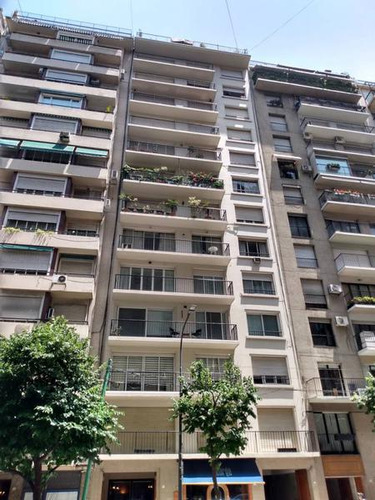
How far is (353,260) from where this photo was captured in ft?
81.7

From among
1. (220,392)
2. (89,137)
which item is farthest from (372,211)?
(89,137)

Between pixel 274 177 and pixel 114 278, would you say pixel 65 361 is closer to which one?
pixel 114 278

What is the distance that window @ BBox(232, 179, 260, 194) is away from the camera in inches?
1046

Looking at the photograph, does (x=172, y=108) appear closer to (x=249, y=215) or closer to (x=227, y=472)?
(x=249, y=215)

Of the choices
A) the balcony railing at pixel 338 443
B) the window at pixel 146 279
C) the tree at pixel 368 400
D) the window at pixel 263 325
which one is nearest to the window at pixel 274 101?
the window at pixel 146 279

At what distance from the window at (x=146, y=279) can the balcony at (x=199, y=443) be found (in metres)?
8.00

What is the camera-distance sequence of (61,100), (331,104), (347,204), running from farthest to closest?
1. (331,104)
2. (347,204)
3. (61,100)

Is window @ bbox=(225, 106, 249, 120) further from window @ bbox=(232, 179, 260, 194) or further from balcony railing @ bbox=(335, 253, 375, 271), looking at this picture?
balcony railing @ bbox=(335, 253, 375, 271)

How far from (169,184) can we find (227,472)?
57.7 ft

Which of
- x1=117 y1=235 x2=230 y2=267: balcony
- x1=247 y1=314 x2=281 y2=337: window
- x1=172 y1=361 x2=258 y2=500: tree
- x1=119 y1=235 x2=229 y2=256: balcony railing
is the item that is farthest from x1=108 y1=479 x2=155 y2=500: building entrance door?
x1=119 y1=235 x2=229 y2=256: balcony railing

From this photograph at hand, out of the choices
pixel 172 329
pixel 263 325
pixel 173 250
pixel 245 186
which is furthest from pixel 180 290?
pixel 245 186

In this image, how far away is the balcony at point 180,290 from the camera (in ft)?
68.2

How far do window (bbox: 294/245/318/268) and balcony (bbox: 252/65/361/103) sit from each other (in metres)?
16.7

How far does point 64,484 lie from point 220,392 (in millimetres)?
8431
